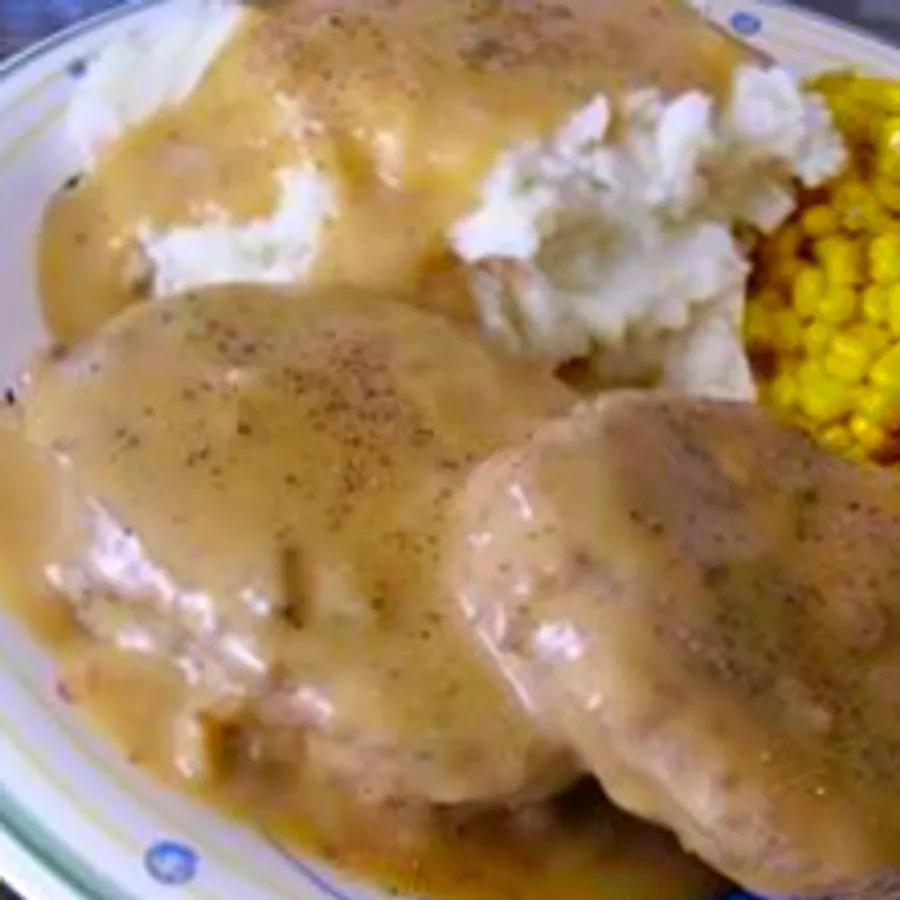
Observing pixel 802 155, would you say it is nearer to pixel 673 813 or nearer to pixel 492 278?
pixel 492 278

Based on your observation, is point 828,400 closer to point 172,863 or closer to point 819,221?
point 819,221

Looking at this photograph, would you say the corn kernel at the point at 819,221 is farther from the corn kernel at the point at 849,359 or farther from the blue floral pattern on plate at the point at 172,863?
the blue floral pattern on plate at the point at 172,863

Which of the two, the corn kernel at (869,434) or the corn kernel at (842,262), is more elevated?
the corn kernel at (842,262)

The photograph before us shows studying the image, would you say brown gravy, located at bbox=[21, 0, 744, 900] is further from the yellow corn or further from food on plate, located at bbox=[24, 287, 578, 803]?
the yellow corn

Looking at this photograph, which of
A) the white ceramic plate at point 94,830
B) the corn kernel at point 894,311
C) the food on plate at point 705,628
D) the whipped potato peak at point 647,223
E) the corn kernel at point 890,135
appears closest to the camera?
the food on plate at point 705,628

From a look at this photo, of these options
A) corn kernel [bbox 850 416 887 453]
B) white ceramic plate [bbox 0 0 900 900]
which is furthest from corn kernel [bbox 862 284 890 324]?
white ceramic plate [bbox 0 0 900 900]

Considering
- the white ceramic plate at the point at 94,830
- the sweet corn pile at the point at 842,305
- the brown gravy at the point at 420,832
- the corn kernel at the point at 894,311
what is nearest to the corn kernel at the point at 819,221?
the sweet corn pile at the point at 842,305

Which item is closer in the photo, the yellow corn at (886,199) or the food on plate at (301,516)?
the food on plate at (301,516)
